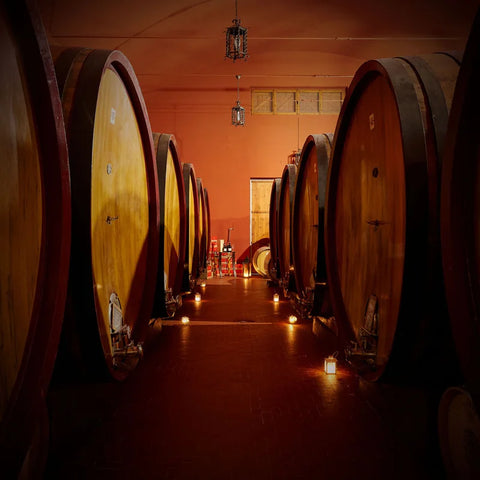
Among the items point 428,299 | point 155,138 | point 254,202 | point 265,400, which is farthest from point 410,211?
point 254,202

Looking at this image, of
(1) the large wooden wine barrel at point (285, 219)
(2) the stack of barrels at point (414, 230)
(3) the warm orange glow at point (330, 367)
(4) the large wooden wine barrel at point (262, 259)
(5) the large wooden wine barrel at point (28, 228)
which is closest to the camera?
(5) the large wooden wine barrel at point (28, 228)

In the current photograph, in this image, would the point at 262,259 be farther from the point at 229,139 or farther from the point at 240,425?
the point at 240,425

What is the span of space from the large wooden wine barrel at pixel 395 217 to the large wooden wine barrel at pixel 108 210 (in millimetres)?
1065

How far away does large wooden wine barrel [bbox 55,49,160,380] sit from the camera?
145 centimetres

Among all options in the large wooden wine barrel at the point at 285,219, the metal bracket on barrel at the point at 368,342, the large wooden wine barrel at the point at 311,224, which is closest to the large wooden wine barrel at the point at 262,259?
the large wooden wine barrel at the point at 285,219

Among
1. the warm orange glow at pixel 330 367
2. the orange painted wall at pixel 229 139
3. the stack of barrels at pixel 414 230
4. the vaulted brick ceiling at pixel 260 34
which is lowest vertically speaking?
the warm orange glow at pixel 330 367

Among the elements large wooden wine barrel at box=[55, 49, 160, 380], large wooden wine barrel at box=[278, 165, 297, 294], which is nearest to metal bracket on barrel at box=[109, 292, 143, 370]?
large wooden wine barrel at box=[55, 49, 160, 380]

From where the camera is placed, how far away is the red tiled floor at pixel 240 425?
5.36 ft

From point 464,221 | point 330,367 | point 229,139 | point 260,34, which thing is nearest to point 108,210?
point 464,221

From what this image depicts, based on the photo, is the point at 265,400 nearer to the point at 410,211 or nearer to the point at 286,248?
the point at 410,211

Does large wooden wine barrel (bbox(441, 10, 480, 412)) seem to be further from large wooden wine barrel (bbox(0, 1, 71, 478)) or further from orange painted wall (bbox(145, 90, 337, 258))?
orange painted wall (bbox(145, 90, 337, 258))

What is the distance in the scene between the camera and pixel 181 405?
2277mm

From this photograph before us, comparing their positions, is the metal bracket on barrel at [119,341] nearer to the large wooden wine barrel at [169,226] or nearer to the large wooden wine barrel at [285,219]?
the large wooden wine barrel at [169,226]

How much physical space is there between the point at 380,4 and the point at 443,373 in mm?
10281
